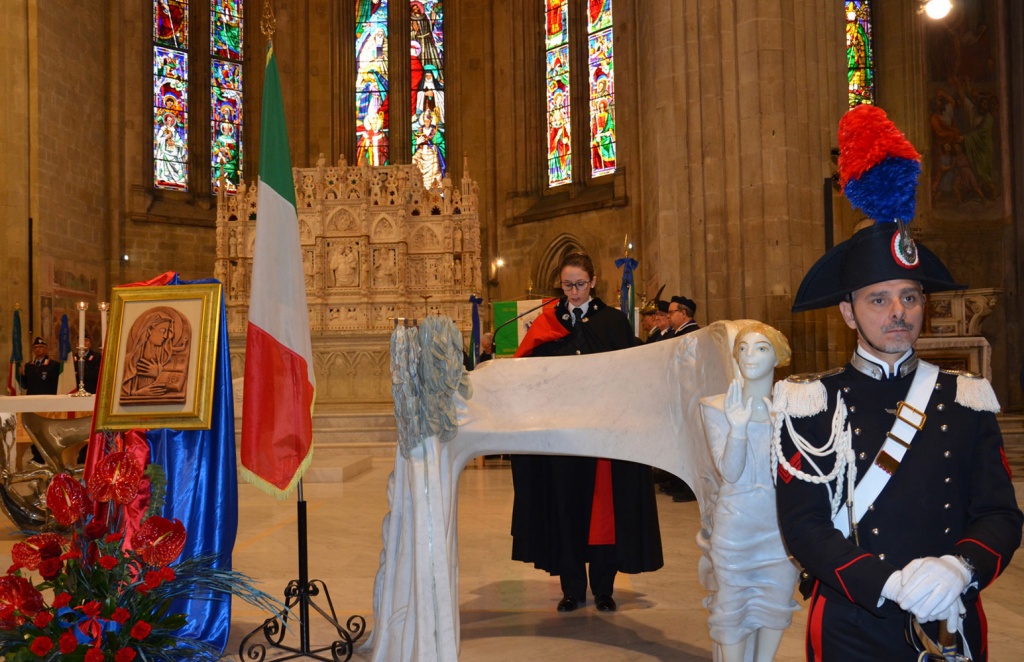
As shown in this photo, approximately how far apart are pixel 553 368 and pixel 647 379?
1.19ft

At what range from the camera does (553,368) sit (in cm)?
338

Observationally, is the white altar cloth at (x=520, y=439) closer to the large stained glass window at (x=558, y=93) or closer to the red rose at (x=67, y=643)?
the red rose at (x=67, y=643)

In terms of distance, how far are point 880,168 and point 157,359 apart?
297cm

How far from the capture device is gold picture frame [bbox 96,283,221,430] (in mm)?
3695

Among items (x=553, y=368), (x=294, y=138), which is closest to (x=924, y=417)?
(x=553, y=368)

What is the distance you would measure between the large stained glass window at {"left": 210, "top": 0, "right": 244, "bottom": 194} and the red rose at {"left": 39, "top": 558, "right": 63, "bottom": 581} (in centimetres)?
1745

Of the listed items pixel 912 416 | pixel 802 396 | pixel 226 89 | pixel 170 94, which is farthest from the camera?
pixel 226 89

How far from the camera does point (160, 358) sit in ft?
12.5

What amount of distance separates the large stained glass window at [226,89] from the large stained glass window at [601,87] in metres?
7.30

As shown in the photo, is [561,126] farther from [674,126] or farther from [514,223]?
[674,126]

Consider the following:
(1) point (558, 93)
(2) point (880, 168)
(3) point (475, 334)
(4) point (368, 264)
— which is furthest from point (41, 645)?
(1) point (558, 93)

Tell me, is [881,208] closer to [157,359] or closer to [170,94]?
[157,359]

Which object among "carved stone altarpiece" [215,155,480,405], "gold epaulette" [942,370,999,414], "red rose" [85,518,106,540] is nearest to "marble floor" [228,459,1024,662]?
"red rose" [85,518,106,540]

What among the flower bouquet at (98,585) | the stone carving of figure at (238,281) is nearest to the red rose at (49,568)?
the flower bouquet at (98,585)
